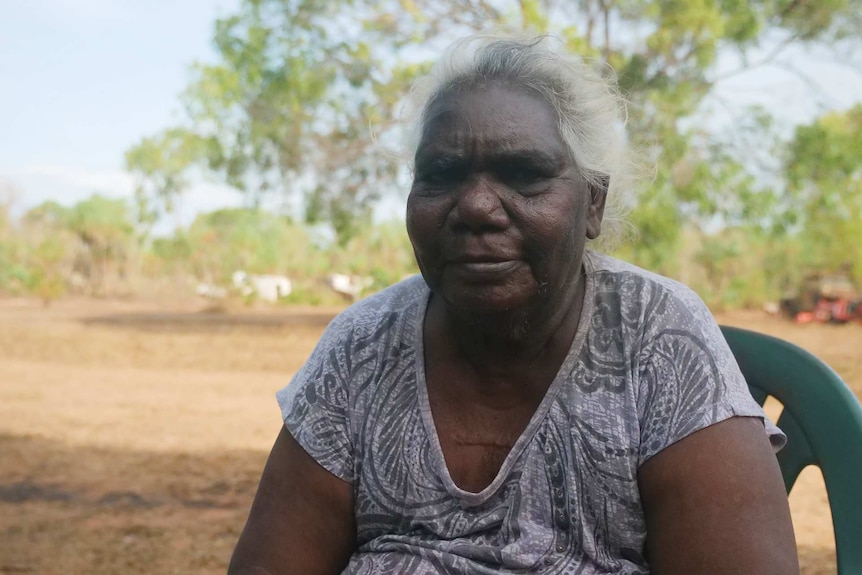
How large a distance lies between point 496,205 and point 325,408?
0.60 m

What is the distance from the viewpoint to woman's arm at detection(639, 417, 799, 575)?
1528 mm

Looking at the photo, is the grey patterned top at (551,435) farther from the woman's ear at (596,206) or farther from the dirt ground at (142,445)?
the dirt ground at (142,445)

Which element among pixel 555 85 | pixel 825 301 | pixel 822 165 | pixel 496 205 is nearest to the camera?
pixel 496 205

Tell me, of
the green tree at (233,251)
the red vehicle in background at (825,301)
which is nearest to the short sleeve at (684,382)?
the red vehicle in background at (825,301)

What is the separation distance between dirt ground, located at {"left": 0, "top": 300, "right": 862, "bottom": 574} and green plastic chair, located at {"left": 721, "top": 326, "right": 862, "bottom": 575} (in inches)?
77.8

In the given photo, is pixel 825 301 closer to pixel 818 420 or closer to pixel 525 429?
pixel 818 420

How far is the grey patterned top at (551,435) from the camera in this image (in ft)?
5.45

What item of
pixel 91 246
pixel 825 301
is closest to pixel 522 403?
pixel 825 301

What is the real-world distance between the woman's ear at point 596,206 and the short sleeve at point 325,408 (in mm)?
599

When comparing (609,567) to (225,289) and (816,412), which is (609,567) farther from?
(225,289)

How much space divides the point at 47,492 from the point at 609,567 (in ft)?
14.1

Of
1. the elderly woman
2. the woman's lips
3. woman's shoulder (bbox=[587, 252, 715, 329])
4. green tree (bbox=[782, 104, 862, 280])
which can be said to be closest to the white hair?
the elderly woman

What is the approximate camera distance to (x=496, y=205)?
5.45 feet

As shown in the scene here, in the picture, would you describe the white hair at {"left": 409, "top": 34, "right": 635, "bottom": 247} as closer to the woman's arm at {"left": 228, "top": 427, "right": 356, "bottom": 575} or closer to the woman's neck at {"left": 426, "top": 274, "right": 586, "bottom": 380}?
the woman's neck at {"left": 426, "top": 274, "right": 586, "bottom": 380}
